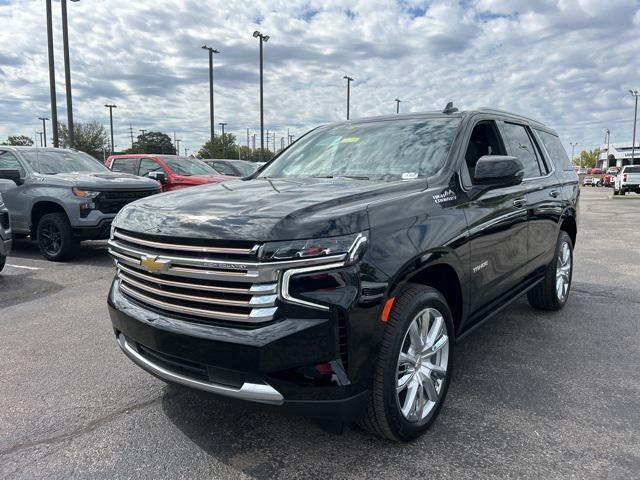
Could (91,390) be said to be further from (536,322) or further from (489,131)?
(536,322)

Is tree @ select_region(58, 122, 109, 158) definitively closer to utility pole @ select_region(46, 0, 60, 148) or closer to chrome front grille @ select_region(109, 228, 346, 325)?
utility pole @ select_region(46, 0, 60, 148)

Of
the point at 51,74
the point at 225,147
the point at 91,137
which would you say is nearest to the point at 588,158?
the point at 225,147

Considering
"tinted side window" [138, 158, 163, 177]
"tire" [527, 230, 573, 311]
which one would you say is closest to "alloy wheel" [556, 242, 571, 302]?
"tire" [527, 230, 573, 311]

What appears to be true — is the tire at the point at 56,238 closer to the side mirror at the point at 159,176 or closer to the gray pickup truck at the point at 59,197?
the gray pickup truck at the point at 59,197

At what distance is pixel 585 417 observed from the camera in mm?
3006

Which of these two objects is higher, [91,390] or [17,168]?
[17,168]

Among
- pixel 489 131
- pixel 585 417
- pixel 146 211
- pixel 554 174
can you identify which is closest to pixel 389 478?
pixel 585 417

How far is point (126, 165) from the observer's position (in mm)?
12859

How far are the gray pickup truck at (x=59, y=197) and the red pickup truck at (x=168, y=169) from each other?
9.06 feet

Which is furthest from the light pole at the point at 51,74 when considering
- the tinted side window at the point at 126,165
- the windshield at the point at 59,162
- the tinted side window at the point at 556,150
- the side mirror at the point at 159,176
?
the tinted side window at the point at 556,150

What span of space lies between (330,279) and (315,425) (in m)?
1.10

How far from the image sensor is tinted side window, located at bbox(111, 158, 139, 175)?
1270cm

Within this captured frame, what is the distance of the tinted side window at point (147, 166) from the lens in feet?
40.3

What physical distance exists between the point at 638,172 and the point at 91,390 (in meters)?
32.3
